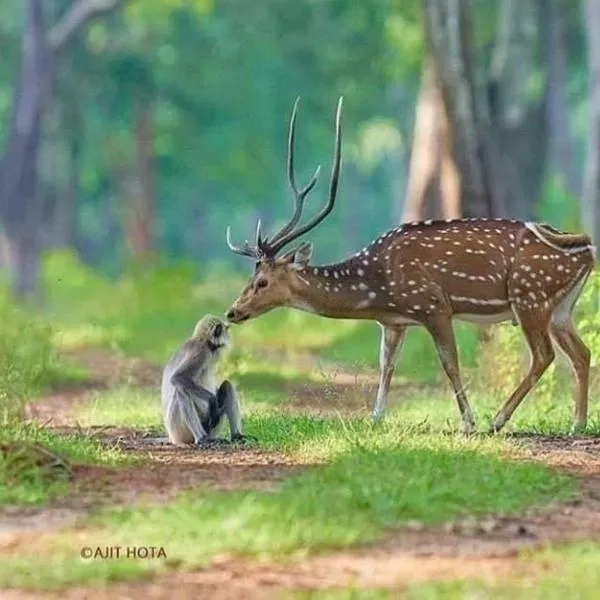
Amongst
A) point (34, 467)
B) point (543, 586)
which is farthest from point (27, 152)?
point (543, 586)

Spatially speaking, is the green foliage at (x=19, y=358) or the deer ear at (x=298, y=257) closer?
the green foliage at (x=19, y=358)

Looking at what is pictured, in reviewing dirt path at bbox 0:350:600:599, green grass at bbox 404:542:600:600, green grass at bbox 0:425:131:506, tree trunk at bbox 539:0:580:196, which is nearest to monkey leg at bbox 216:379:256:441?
dirt path at bbox 0:350:600:599

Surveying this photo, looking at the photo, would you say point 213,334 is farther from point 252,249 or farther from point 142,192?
point 142,192

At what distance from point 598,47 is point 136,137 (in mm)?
21114

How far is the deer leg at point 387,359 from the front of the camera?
14422mm

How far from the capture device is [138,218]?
151 ft

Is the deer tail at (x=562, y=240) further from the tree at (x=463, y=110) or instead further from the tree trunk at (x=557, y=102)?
the tree trunk at (x=557, y=102)

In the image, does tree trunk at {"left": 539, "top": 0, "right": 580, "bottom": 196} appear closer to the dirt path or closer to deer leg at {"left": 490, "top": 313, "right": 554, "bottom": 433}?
deer leg at {"left": 490, "top": 313, "right": 554, "bottom": 433}

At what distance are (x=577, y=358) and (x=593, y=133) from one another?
14.3 meters

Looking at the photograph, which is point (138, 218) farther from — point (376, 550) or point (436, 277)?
point (376, 550)

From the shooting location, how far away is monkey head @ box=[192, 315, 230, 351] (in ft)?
44.5

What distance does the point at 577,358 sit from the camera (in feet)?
47.4

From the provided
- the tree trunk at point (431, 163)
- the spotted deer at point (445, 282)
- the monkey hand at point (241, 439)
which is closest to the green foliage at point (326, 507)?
the monkey hand at point (241, 439)

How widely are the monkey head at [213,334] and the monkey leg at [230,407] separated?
1.09ft
